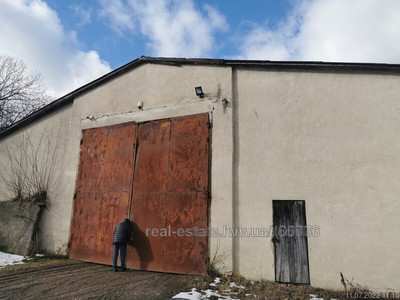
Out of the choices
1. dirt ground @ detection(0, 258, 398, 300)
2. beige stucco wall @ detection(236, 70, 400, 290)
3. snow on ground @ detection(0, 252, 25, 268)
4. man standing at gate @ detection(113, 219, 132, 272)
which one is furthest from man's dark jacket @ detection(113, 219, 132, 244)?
snow on ground @ detection(0, 252, 25, 268)

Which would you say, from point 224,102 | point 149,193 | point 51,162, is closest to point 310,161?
point 224,102

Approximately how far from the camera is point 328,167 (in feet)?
19.0

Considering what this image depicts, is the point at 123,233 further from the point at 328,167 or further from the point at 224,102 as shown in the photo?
the point at 328,167

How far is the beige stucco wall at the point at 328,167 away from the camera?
5.25 meters

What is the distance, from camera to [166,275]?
251 inches

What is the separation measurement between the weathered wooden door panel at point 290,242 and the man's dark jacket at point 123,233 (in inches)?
150

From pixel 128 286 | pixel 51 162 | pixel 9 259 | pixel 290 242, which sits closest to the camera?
pixel 128 286

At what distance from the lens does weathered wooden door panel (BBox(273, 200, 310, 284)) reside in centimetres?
555

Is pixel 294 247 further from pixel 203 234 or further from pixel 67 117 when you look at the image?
pixel 67 117

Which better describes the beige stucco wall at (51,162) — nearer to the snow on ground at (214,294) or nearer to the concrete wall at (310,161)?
the concrete wall at (310,161)

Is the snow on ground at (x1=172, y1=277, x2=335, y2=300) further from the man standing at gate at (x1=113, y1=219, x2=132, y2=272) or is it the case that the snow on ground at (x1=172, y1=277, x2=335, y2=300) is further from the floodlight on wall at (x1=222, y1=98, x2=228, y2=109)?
the floodlight on wall at (x1=222, y1=98, x2=228, y2=109)

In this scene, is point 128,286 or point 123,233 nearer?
point 128,286

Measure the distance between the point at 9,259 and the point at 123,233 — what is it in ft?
13.4

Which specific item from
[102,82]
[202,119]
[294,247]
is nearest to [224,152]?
[202,119]
